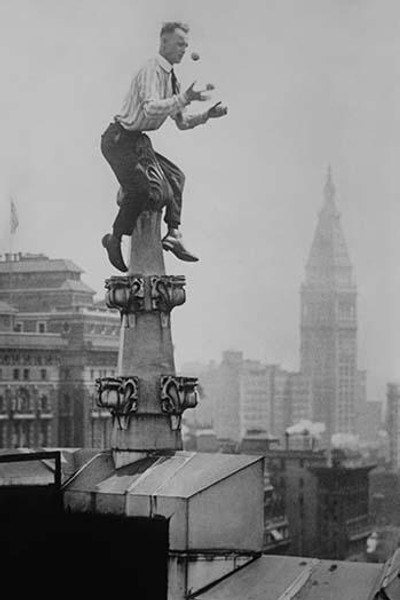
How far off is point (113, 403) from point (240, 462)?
51cm

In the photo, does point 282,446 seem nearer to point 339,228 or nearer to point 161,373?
point 339,228

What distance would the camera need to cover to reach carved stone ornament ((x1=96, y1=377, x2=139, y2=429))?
3902 millimetres

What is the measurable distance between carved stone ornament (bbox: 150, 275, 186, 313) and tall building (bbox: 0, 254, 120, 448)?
46.0 ft

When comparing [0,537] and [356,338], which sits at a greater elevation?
[356,338]

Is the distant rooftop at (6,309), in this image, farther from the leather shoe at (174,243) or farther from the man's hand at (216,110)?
the man's hand at (216,110)

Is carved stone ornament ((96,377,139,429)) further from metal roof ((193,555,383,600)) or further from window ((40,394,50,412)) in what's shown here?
window ((40,394,50,412))

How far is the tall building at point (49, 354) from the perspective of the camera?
797 inches

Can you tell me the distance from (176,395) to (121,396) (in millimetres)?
191

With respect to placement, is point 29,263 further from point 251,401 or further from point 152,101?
point 152,101

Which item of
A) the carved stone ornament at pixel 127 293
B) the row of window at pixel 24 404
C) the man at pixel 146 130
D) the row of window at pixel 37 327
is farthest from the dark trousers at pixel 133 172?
the row of window at pixel 24 404

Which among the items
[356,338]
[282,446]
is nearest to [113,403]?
[356,338]

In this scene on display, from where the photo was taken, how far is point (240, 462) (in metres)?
3.69

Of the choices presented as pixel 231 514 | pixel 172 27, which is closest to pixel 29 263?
pixel 172 27

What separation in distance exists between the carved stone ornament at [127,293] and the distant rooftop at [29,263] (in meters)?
14.2
